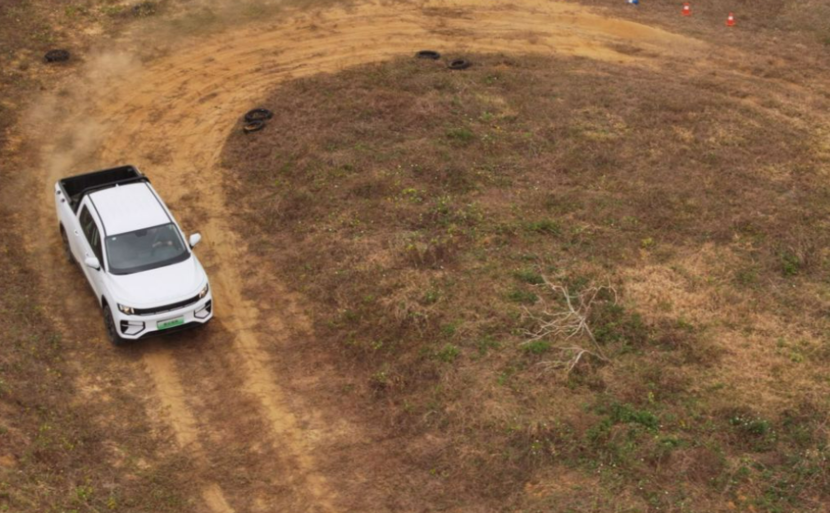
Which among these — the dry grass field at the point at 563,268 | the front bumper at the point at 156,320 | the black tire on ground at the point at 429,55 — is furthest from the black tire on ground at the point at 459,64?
the front bumper at the point at 156,320

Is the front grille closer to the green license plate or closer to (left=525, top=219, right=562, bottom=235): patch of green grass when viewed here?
the green license plate

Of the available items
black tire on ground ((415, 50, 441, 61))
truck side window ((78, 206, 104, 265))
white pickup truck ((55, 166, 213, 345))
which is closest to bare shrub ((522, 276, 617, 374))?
white pickup truck ((55, 166, 213, 345))

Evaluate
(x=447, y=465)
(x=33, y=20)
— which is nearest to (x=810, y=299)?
(x=447, y=465)

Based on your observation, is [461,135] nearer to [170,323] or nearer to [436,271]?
[436,271]

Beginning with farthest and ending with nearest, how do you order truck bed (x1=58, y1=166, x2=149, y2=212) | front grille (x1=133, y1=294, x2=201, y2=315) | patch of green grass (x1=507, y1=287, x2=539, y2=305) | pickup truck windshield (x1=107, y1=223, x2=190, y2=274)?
truck bed (x1=58, y1=166, x2=149, y2=212) → patch of green grass (x1=507, y1=287, x2=539, y2=305) → pickup truck windshield (x1=107, y1=223, x2=190, y2=274) → front grille (x1=133, y1=294, x2=201, y2=315)

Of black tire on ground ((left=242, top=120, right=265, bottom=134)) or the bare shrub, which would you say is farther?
black tire on ground ((left=242, top=120, right=265, bottom=134))
